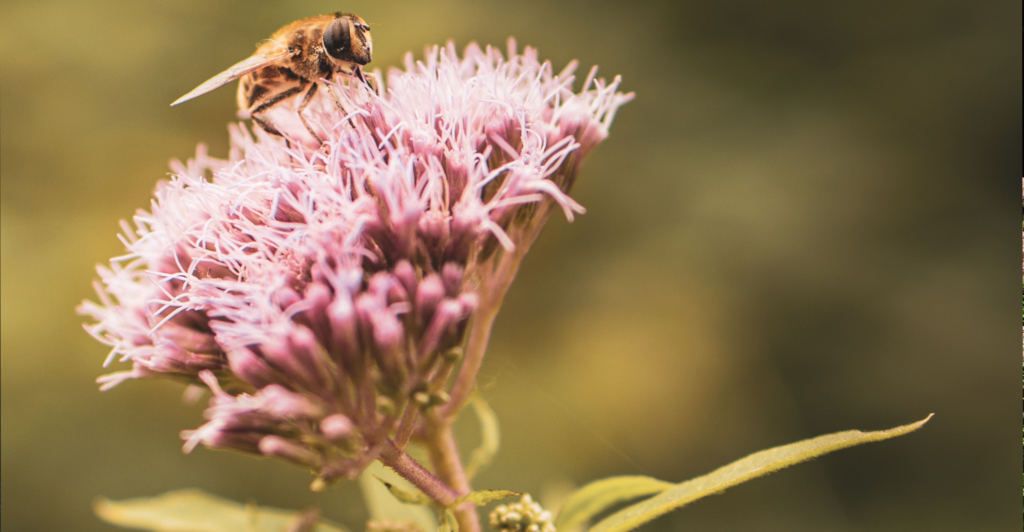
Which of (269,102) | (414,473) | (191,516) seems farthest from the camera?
(269,102)

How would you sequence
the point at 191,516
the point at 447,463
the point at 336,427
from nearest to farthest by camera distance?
the point at 336,427 → the point at 447,463 → the point at 191,516

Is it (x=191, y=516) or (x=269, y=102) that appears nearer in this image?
(x=191, y=516)

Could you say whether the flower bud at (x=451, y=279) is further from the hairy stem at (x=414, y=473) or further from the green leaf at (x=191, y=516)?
the green leaf at (x=191, y=516)

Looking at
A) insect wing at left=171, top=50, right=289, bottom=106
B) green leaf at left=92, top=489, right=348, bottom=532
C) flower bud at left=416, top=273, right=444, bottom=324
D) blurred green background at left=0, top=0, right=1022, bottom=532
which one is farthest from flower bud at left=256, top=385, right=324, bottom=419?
blurred green background at left=0, top=0, right=1022, bottom=532

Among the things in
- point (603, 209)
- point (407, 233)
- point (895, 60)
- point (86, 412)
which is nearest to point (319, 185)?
point (407, 233)

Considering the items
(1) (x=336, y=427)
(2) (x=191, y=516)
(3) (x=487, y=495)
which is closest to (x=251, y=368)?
(1) (x=336, y=427)

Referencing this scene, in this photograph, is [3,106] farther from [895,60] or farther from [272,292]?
[895,60]

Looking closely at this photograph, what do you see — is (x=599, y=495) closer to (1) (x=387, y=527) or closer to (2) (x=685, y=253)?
(1) (x=387, y=527)

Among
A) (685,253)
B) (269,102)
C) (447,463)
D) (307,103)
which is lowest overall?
(447,463)
